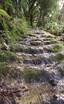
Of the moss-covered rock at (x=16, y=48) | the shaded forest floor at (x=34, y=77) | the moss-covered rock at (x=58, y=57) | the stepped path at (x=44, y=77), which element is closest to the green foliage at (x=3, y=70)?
the shaded forest floor at (x=34, y=77)

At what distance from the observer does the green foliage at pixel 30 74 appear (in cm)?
392

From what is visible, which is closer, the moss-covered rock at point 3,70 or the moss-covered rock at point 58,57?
the moss-covered rock at point 3,70

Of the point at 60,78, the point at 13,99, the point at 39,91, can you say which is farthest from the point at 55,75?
the point at 13,99

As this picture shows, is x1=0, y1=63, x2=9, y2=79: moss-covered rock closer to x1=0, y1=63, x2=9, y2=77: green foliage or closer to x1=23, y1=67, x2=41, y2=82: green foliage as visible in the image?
x1=0, y1=63, x2=9, y2=77: green foliage

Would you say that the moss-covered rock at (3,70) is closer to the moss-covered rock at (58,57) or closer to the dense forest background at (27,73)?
the dense forest background at (27,73)

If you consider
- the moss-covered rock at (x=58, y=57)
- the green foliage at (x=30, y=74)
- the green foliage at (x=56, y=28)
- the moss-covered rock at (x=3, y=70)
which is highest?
the moss-covered rock at (x=3, y=70)

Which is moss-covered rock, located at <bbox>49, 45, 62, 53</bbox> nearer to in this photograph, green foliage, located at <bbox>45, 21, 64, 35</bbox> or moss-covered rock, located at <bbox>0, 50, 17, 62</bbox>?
moss-covered rock, located at <bbox>0, 50, 17, 62</bbox>

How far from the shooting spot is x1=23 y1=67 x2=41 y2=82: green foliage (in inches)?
154

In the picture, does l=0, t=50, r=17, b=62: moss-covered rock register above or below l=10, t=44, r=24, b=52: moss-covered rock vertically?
above

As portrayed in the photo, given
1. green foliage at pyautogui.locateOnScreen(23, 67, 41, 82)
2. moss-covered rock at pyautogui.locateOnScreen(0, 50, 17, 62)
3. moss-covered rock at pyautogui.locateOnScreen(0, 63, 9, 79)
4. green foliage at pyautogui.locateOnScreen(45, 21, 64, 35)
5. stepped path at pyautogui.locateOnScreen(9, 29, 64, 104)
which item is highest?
moss-covered rock at pyautogui.locateOnScreen(0, 63, 9, 79)

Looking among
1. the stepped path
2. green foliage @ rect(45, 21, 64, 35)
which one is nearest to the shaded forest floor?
the stepped path

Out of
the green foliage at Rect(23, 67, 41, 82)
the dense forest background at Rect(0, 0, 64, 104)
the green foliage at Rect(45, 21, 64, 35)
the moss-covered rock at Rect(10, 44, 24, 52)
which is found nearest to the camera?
the dense forest background at Rect(0, 0, 64, 104)

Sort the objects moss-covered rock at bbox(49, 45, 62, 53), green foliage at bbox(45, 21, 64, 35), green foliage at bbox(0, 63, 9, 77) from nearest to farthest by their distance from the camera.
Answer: green foliage at bbox(0, 63, 9, 77) < moss-covered rock at bbox(49, 45, 62, 53) < green foliage at bbox(45, 21, 64, 35)

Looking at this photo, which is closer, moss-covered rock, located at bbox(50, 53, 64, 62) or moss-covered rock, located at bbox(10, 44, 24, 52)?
moss-covered rock, located at bbox(50, 53, 64, 62)
